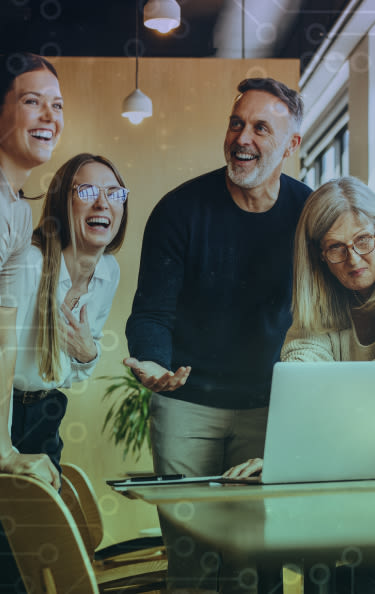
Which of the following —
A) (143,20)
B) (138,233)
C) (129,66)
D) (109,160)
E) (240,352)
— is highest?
(143,20)

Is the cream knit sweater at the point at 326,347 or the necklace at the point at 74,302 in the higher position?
A: the necklace at the point at 74,302

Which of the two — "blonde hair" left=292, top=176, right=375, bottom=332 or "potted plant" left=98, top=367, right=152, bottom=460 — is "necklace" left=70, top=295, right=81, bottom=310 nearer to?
"potted plant" left=98, top=367, right=152, bottom=460

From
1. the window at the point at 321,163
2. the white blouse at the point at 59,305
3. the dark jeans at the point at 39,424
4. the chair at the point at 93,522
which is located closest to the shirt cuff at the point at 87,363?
the white blouse at the point at 59,305

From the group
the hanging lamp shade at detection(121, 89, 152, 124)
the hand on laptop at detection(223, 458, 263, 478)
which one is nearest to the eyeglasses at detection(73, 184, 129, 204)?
the hanging lamp shade at detection(121, 89, 152, 124)

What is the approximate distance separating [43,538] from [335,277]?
218 centimetres

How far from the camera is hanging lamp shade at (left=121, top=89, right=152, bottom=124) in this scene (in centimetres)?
324

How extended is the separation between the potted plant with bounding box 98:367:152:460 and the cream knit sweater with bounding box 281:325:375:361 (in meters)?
0.71

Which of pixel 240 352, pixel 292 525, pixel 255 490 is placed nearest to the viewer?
pixel 292 525

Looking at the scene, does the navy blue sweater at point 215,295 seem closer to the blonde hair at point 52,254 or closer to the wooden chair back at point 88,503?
the blonde hair at point 52,254

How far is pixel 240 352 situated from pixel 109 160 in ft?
3.67

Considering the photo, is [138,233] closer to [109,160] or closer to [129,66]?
[109,160]

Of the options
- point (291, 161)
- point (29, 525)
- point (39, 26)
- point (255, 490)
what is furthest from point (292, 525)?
point (39, 26)

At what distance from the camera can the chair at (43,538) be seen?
1411 mm

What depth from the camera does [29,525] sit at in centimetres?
146
